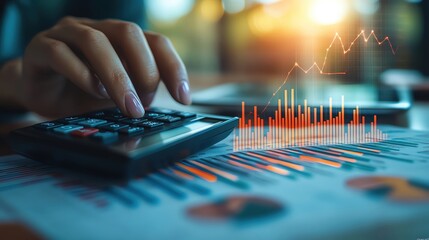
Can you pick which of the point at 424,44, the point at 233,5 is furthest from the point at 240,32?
the point at 424,44

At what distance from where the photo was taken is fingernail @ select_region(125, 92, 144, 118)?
1.08 feet

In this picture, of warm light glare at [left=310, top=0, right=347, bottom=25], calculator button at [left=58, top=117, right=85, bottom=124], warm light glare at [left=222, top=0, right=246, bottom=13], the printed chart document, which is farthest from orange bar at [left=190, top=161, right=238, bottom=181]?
warm light glare at [left=222, top=0, right=246, bottom=13]

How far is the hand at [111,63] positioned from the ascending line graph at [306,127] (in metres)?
0.09

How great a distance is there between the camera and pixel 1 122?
1.90ft

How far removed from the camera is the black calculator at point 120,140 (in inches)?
8.7

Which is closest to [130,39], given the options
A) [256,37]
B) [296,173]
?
[296,173]

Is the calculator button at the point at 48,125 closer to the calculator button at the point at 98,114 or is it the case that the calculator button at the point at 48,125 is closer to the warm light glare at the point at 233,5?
the calculator button at the point at 98,114

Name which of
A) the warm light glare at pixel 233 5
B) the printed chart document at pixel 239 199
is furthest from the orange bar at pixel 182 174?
the warm light glare at pixel 233 5

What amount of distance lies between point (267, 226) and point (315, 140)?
7.4 inches

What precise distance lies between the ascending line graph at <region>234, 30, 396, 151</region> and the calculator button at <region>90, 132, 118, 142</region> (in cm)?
10

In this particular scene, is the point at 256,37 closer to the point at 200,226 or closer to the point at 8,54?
the point at 8,54

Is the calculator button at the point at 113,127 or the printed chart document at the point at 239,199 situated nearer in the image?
the printed chart document at the point at 239,199

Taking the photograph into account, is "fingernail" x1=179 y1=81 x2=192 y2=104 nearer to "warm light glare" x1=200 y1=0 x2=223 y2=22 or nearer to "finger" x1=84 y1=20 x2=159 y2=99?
"finger" x1=84 y1=20 x2=159 y2=99

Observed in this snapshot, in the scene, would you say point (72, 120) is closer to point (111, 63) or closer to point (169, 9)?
point (111, 63)
